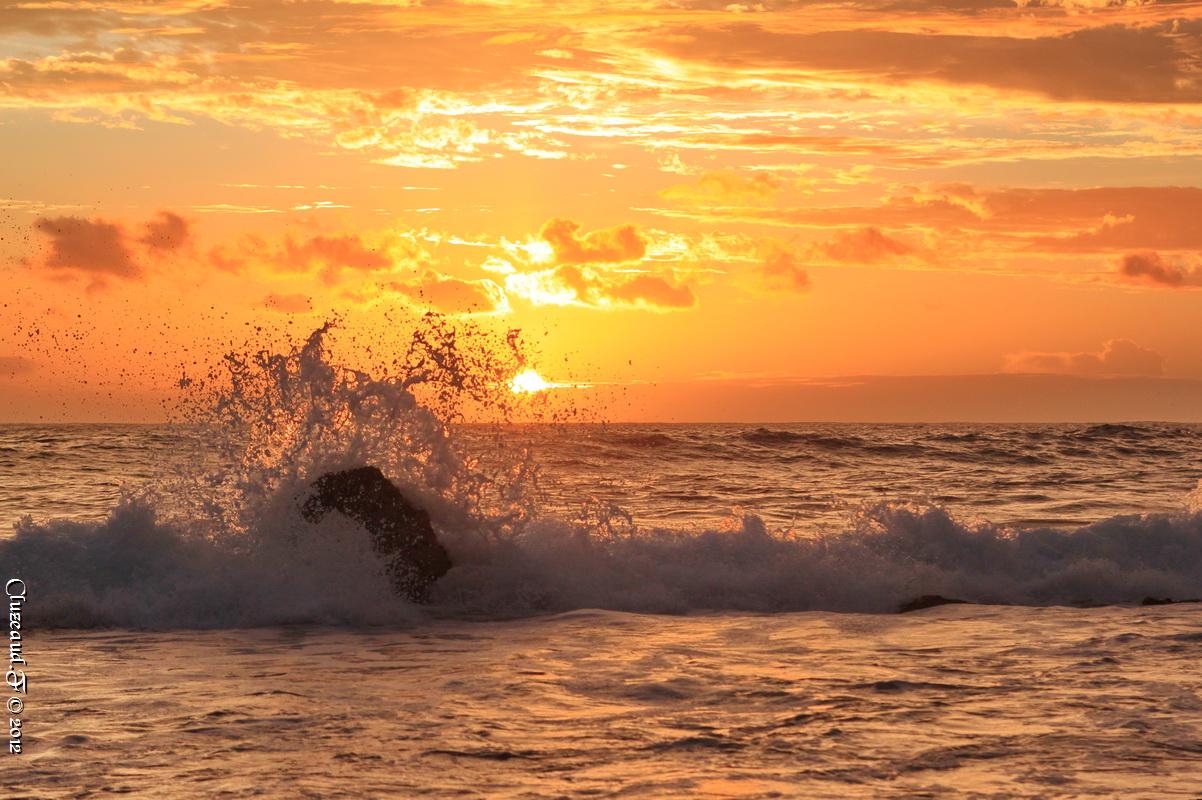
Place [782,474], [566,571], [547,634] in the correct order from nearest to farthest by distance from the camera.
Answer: [547,634] < [566,571] < [782,474]

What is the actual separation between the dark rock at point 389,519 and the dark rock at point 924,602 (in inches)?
232

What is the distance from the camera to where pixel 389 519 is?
587 inches

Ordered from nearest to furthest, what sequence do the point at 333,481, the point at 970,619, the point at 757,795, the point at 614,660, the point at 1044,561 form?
the point at 757,795 < the point at 614,660 < the point at 970,619 < the point at 333,481 < the point at 1044,561

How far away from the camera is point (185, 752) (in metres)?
7.46

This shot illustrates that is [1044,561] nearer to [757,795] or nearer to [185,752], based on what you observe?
[757,795]

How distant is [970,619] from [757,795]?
766 cm

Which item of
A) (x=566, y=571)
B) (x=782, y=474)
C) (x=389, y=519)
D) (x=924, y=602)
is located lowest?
(x=924, y=602)

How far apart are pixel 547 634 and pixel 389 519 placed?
11.2 feet

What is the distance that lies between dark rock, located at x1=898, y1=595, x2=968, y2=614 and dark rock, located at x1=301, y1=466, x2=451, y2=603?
19.3ft

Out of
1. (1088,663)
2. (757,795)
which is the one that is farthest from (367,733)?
(1088,663)
